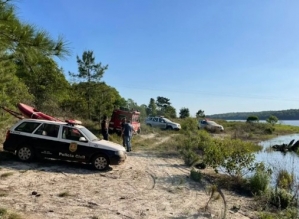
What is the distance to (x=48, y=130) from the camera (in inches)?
476

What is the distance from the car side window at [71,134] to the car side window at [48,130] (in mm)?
305

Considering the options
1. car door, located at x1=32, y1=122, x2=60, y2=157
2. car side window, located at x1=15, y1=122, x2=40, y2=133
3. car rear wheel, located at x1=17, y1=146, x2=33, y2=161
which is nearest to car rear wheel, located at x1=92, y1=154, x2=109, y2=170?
car door, located at x1=32, y1=122, x2=60, y2=157

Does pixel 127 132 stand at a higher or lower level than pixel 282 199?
higher

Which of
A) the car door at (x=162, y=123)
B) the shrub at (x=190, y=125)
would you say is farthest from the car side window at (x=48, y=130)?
the car door at (x=162, y=123)

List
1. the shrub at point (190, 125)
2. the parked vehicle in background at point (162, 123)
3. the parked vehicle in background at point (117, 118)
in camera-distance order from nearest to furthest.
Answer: the parked vehicle in background at point (117, 118) → the shrub at point (190, 125) → the parked vehicle in background at point (162, 123)

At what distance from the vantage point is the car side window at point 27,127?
12008 millimetres

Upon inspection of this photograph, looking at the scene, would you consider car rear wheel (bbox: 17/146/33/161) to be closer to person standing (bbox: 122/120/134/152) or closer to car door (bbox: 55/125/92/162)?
car door (bbox: 55/125/92/162)

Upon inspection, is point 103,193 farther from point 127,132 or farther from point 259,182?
point 127,132

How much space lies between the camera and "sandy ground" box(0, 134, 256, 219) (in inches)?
285

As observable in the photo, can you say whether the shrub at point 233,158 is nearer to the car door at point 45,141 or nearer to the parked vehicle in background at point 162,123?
the car door at point 45,141

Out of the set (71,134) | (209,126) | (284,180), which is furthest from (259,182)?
(209,126)

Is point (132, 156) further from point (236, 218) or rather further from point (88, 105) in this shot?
point (88, 105)

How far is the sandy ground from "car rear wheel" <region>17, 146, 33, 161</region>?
0.34 metres

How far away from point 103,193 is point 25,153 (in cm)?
→ 470
